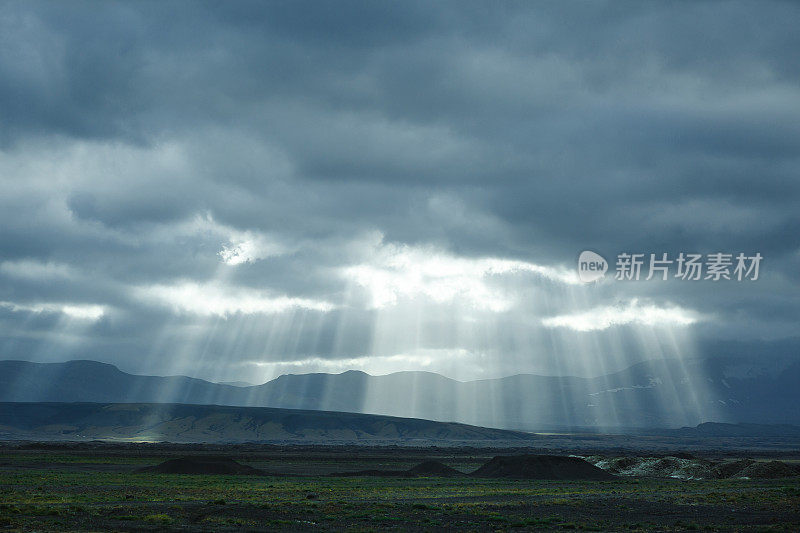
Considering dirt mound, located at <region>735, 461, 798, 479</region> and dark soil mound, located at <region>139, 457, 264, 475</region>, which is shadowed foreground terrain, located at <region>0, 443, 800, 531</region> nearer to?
dirt mound, located at <region>735, 461, 798, 479</region>

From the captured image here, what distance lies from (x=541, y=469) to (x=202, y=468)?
53.8 meters

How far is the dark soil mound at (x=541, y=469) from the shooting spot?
10919cm

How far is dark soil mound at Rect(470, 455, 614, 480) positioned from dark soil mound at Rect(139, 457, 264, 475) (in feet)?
124

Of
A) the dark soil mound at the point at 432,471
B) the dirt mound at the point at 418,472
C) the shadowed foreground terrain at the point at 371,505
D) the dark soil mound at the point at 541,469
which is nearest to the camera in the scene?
the shadowed foreground terrain at the point at 371,505

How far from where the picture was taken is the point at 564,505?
6134cm

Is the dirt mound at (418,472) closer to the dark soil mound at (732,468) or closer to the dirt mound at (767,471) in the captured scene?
the dark soil mound at (732,468)

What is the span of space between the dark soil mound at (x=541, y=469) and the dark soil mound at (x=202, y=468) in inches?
1486

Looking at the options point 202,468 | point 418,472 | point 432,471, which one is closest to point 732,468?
point 432,471

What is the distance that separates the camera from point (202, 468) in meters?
110

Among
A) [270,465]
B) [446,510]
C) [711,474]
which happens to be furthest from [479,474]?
[446,510]

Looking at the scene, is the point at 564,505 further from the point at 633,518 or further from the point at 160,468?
the point at 160,468


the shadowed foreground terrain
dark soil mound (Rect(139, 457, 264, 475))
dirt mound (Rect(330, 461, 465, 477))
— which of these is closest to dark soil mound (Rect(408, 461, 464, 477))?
dirt mound (Rect(330, 461, 465, 477))

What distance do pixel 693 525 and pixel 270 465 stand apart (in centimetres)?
10965

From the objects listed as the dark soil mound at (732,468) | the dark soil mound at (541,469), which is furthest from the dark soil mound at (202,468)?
the dark soil mound at (732,468)
